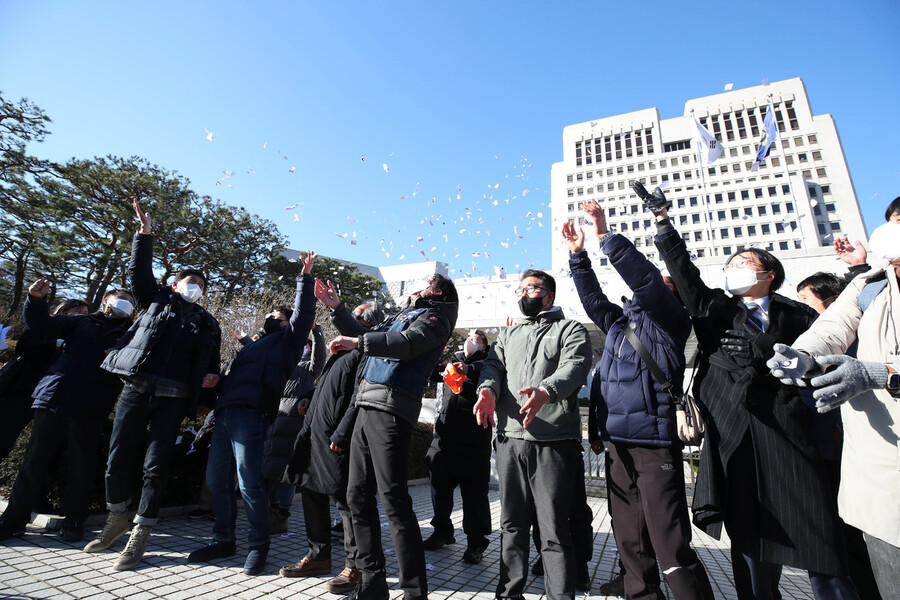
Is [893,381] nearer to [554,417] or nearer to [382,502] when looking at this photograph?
[554,417]

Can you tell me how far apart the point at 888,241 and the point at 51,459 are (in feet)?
17.3

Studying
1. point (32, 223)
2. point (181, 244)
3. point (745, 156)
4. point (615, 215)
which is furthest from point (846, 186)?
point (32, 223)

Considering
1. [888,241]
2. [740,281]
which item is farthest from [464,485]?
[888,241]

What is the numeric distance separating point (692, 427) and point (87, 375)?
14.7 feet

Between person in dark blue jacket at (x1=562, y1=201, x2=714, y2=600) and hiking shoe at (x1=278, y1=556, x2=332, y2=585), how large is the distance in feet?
6.53

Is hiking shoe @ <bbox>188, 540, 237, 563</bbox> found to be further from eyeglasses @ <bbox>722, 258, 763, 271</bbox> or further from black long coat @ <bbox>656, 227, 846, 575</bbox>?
eyeglasses @ <bbox>722, 258, 763, 271</bbox>

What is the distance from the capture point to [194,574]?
287cm

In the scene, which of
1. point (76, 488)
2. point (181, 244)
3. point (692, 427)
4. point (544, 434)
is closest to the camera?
point (692, 427)

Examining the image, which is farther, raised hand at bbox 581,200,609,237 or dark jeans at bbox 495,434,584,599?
raised hand at bbox 581,200,609,237

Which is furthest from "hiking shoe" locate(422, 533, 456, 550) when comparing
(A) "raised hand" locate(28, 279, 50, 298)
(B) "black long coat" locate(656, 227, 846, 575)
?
(A) "raised hand" locate(28, 279, 50, 298)

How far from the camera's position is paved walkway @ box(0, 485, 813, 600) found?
2547mm

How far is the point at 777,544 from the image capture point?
6.57 feet

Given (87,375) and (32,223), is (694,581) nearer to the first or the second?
(87,375)

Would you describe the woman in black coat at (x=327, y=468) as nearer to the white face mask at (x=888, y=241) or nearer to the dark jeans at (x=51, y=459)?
the dark jeans at (x=51, y=459)
